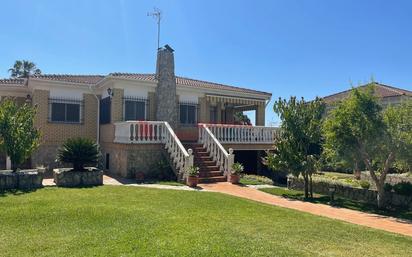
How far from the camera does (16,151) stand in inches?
629

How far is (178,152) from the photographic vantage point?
19.6 metres

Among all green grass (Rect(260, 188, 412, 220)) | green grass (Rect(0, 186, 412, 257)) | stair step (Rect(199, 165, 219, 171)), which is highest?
stair step (Rect(199, 165, 219, 171))

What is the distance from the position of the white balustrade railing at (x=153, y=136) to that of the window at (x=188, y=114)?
548 cm

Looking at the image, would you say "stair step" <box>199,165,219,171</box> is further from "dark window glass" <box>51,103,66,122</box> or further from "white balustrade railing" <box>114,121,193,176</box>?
"dark window glass" <box>51,103,66,122</box>

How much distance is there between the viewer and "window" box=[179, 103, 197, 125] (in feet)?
88.2

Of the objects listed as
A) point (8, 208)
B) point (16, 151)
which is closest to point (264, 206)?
point (8, 208)

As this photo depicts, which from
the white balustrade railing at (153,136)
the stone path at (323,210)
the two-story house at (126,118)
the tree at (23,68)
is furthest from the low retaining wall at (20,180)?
the tree at (23,68)

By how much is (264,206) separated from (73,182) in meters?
A: 9.20

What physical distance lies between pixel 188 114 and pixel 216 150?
6777 mm

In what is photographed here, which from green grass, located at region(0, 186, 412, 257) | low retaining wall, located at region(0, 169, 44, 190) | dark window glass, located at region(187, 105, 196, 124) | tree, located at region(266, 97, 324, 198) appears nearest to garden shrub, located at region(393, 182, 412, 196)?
tree, located at region(266, 97, 324, 198)

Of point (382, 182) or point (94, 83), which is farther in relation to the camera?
point (94, 83)

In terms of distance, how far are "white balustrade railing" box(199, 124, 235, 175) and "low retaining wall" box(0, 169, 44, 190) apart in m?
9.32

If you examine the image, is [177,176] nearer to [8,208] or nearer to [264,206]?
[264,206]

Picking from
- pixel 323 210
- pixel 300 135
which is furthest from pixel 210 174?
pixel 323 210
